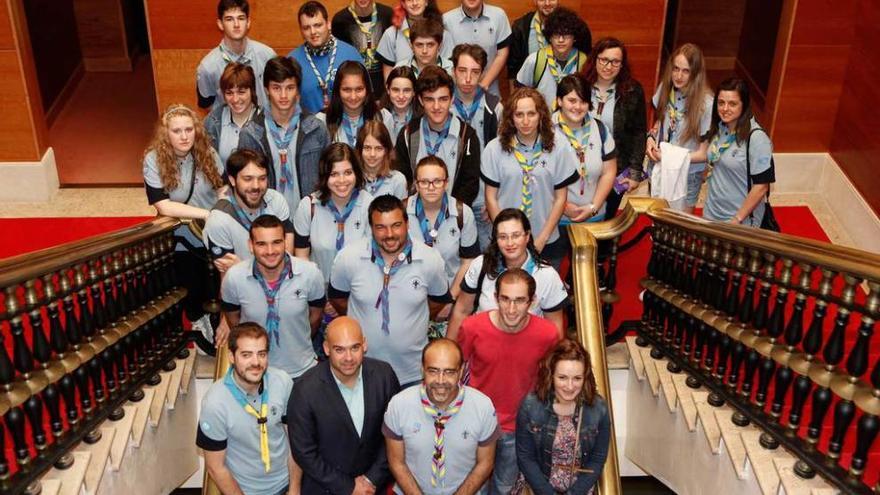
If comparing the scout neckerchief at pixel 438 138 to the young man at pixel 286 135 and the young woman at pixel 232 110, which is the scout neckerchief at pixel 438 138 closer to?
the young man at pixel 286 135

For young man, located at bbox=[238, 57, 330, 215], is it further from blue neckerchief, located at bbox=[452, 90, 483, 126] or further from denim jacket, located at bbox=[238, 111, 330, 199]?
blue neckerchief, located at bbox=[452, 90, 483, 126]

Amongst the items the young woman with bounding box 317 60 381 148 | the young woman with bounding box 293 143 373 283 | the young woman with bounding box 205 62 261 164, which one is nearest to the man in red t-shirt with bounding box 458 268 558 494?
the young woman with bounding box 293 143 373 283

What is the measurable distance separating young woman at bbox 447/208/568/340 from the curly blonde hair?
1.63 m

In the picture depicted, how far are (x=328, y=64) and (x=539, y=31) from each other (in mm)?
1509

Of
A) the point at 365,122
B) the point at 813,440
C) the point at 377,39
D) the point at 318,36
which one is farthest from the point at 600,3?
the point at 813,440

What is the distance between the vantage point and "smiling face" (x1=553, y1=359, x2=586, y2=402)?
4.41m

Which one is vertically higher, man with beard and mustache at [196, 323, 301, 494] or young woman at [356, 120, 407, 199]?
young woman at [356, 120, 407, 199]

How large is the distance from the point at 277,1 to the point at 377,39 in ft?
5.31

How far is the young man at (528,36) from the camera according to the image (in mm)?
6863

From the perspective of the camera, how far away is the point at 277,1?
847cm

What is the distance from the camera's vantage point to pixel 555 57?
6.62 meters

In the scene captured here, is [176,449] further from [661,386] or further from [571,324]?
[661,386]

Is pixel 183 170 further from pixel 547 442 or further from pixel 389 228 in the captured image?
pixel 547 442

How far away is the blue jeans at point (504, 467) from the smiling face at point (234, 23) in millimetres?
3270
